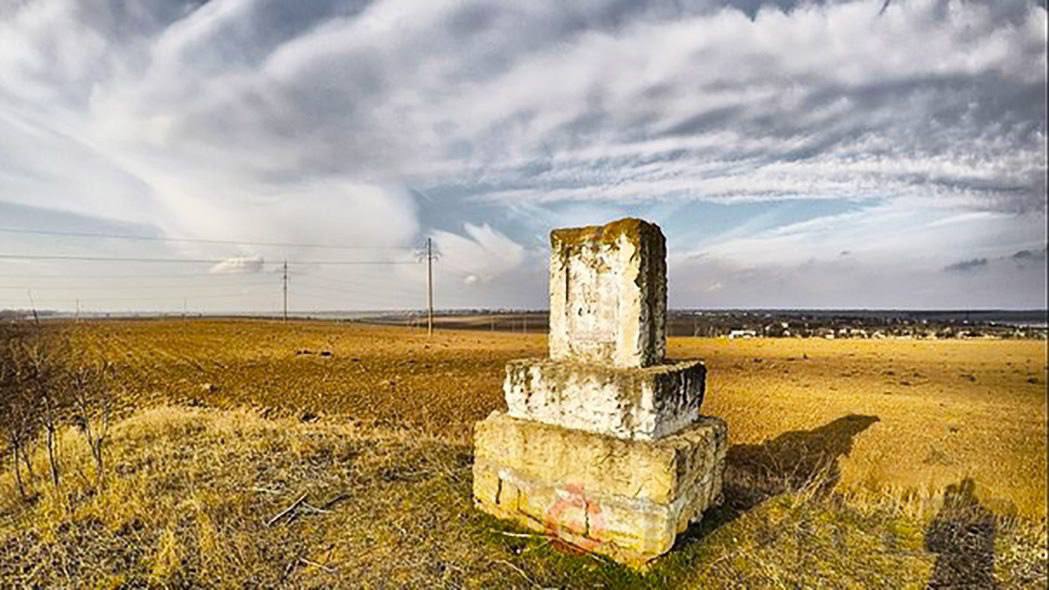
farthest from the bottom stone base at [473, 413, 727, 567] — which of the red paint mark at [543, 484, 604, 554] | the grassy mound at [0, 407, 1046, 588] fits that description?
the grassy mound at [0, 407, 1046, 588]

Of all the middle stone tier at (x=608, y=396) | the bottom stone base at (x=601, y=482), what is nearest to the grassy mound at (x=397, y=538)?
the bottom stone base at (x=601, y=482)

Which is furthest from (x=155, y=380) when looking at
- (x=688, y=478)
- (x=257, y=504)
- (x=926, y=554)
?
→ (x=926, y=554)

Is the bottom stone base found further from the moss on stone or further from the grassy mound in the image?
the moss on stone

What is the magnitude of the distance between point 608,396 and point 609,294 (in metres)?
0.73

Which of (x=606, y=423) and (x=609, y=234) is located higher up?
(x=609, y=234)

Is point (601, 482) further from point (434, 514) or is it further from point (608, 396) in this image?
point (434, 514)

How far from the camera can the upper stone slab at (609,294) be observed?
3.66 m

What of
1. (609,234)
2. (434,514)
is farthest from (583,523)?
(609,234)

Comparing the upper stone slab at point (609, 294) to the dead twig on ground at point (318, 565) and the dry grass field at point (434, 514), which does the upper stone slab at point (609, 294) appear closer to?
the dry grass field at point (434, 514)

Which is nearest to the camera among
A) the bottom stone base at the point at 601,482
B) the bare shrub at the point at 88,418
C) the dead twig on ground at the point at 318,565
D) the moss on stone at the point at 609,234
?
the bottom stone base at the point at 601,482

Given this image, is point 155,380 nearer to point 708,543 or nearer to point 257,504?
point 257,504

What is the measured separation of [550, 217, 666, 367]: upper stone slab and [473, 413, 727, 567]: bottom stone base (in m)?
0.62

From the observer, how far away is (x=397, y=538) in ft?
12.4

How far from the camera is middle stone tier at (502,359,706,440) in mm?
3467
